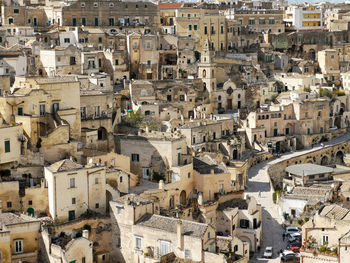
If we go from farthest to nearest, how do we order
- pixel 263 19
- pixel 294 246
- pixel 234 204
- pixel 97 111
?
1. pixel 263 19
2. pixel 97 111
3. pixel 234 204
4. pixel 294 246

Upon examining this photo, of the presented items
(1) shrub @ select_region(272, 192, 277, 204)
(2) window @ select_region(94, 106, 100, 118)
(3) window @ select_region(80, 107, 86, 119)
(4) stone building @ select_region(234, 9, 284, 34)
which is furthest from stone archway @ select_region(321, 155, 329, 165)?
(4) stone building @ select_region(234, 9, 284, 34)

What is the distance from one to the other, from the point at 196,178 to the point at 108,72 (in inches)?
749

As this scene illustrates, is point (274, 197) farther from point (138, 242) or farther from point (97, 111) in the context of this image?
point (138, 242)

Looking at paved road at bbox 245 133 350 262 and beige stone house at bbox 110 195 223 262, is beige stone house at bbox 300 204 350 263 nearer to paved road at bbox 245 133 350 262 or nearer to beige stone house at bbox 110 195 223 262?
paved road at bbox 245 133 350 262

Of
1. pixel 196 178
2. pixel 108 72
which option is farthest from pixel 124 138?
pixel 108 72

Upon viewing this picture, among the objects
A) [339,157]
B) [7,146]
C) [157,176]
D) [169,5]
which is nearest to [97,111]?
[157,176]

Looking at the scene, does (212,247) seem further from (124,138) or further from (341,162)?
(341,162)

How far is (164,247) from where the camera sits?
35188mm

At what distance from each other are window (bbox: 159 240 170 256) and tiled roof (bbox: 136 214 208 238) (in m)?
0.60

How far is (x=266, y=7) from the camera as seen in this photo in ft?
283

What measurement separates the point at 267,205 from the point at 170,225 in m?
13.2

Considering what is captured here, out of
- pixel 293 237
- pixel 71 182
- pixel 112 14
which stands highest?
pixel 112 14

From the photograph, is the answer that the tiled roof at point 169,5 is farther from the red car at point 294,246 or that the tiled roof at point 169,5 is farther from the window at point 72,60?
the red car at point 294,246

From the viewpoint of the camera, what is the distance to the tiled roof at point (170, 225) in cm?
3478
